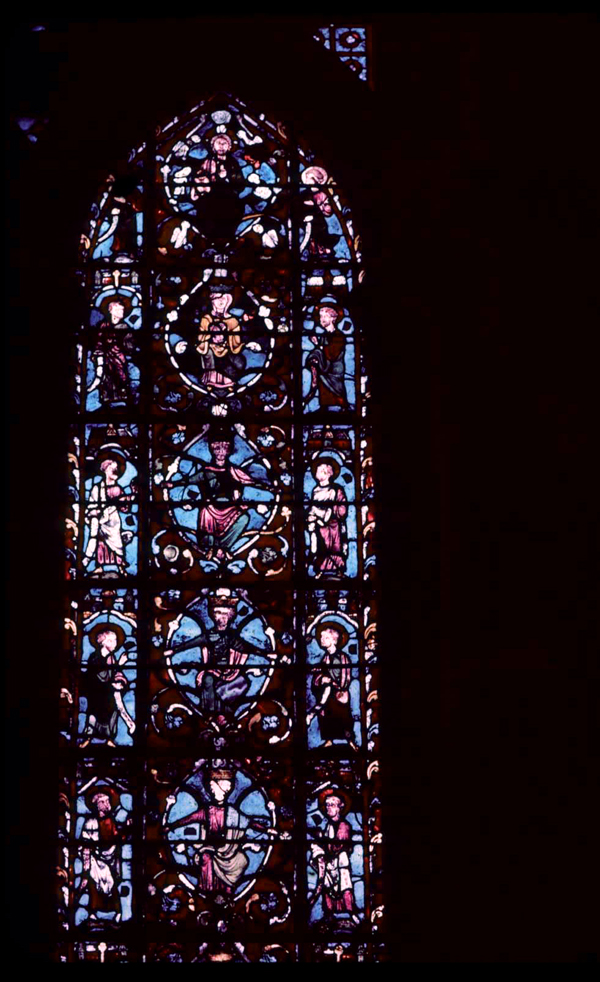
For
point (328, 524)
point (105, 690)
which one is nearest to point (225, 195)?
point (328, 524)

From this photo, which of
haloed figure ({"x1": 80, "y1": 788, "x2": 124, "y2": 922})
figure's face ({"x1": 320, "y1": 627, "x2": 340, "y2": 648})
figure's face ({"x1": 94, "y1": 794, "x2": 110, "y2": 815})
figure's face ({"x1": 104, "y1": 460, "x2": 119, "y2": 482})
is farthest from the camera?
figure's face ({"x1": 104, "y1": 460, "x2": 119, "y2": 482})

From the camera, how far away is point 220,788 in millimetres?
6020

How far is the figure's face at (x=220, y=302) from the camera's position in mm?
6742

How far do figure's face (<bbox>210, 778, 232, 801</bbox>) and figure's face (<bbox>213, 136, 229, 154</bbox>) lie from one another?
2786 millimetres

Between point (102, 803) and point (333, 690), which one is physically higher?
point (333, 690)

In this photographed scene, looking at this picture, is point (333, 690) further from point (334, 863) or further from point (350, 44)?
point (350, 44)

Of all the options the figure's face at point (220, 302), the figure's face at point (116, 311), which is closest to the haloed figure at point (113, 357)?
the figure's face at point (116, 311)

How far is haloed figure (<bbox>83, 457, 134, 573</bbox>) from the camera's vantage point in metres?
6.32

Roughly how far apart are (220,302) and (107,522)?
1.10 m

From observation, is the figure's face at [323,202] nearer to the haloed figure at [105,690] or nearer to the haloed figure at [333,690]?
the haloed figure at [333,690]

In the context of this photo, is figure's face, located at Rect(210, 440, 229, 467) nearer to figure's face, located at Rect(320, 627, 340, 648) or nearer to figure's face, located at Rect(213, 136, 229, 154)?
figure's face, located at Rect(320, 627, 340, 648)

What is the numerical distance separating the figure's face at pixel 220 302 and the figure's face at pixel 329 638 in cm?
147

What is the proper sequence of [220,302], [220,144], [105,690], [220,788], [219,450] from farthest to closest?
1. [220,144]
2. [220,302]
3. [219,450]
4. [105,690]
5. [220,788]

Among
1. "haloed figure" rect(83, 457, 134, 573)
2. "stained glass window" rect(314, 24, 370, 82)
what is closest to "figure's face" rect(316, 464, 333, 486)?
"haloed figure" rect(83, 457, 134, 573)
